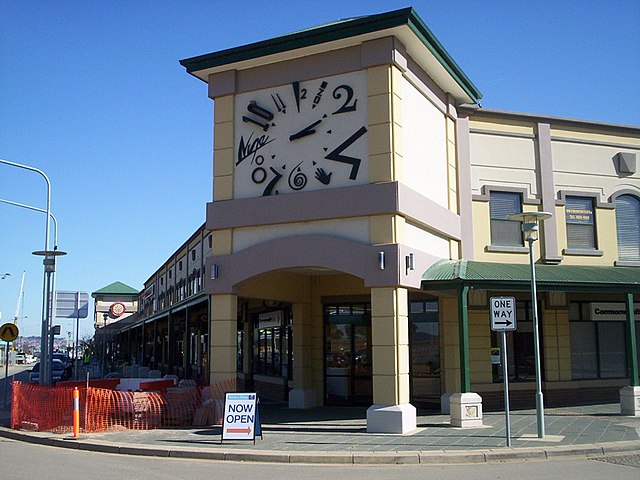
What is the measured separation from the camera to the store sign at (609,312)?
22203 millimetres

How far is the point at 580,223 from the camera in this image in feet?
73.2

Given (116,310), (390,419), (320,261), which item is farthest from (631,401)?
(116,310)

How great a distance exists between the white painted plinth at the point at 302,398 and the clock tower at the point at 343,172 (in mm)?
2927

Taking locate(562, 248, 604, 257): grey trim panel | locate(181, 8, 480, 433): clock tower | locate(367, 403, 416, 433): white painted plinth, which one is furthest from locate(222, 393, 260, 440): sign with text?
locate(562, 248, 604, 257): grey trim panel

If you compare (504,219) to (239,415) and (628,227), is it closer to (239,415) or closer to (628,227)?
(628,227)

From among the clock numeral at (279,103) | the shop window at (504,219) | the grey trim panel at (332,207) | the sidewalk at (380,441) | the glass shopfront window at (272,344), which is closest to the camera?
the sidewalk at (380,441)

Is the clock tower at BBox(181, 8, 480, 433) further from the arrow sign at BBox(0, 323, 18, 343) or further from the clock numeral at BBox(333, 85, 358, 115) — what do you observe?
the arrow sign at BBox(0, 323, 18, 343)

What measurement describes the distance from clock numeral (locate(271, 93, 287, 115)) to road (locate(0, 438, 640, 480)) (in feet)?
30.7

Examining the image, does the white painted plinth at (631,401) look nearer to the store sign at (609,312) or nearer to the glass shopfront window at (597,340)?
the glass shopfront window at (597,340)

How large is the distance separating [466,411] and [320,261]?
497 centimetres

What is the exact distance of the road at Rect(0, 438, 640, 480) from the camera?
1133 cm

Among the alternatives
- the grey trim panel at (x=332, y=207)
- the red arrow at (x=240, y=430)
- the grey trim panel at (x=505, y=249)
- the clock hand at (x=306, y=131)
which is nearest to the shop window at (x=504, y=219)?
the grey trim panel at (x=505, y=249)

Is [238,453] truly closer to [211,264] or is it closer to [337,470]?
[337,470]

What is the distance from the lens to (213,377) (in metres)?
18.4
